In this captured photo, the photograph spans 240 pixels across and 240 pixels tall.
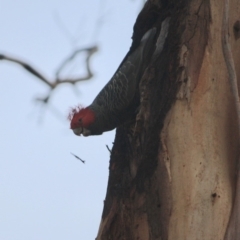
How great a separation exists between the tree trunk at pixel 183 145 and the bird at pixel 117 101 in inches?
34.2

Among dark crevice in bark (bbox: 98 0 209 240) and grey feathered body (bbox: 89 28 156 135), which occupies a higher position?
grey feathered body (bbox: 89 28 156 135)

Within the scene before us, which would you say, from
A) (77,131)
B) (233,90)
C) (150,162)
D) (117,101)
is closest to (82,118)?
(77,131)

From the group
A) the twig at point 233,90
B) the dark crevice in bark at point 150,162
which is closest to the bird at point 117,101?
the dark crevice in bark at point 150,162

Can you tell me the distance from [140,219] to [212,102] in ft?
2.55

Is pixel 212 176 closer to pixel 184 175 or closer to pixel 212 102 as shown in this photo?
pixel 184 175

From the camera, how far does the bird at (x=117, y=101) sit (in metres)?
4.63

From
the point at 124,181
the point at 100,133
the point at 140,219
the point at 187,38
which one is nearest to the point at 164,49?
the point at 187,38

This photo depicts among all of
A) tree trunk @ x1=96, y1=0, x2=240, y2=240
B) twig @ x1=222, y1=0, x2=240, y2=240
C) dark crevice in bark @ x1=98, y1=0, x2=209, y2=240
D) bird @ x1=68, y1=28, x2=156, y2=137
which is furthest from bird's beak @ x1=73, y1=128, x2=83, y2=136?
twig @ x1=222, y1=0, x2=240, y2=240

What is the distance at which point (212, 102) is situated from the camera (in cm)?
321

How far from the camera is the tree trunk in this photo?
3010mm

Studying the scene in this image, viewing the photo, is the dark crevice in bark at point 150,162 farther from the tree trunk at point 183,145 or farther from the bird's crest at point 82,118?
the bird's crest at point 82,118

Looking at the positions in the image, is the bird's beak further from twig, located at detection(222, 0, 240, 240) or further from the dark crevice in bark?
twig, located at detection(222, 0, 240, 240)

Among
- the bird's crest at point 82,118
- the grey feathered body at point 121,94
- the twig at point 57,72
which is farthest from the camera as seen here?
the bird's crest at point 82,118

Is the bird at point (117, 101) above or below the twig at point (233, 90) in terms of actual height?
above
